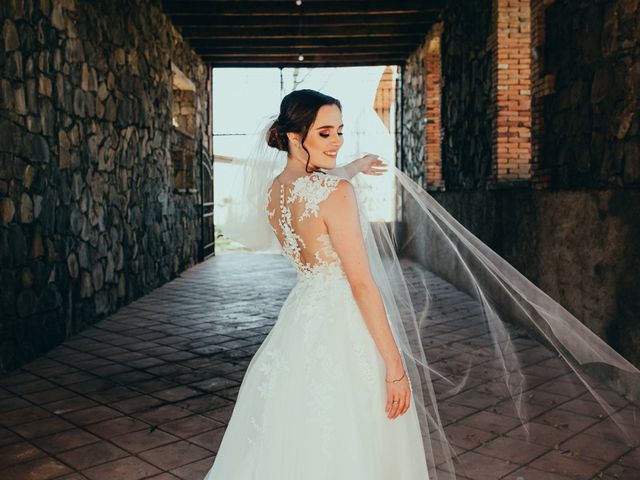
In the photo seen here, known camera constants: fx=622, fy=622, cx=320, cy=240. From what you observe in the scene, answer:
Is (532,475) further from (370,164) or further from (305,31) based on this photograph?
(305,31)

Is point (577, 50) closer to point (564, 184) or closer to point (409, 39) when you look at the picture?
point (564, 184)

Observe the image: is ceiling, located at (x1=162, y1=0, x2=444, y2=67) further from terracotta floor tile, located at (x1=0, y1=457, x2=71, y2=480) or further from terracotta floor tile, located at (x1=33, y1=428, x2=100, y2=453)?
terracotta floor tile, located at (x1=0, y1=457, x2=71, y2=480)

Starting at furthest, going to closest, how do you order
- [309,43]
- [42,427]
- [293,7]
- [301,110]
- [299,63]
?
[299,63]
[309,43]
[293,7]
[42,427]
[301,110]

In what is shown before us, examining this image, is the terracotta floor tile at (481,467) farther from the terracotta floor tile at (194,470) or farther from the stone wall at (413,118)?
the stone wall at (413,118)

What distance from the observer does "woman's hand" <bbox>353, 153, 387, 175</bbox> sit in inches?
99.0

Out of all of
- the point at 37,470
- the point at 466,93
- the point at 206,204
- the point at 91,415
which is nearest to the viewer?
the point at 37,470

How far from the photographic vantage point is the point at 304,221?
6.32 feet

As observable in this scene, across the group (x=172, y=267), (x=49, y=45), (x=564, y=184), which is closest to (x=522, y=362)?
(x=564, y=184)

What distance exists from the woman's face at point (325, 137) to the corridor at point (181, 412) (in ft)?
5.66

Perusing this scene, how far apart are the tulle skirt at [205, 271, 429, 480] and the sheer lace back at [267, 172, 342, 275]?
61 mm

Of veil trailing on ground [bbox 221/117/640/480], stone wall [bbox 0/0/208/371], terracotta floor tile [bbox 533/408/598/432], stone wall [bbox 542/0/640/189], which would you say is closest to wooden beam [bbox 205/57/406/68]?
stone wall [bbox 0/0/208/371]

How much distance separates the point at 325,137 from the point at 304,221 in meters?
0.27

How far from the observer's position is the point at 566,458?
10.00 feet

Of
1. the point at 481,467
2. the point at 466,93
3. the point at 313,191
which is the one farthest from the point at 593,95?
the point at 466,93
